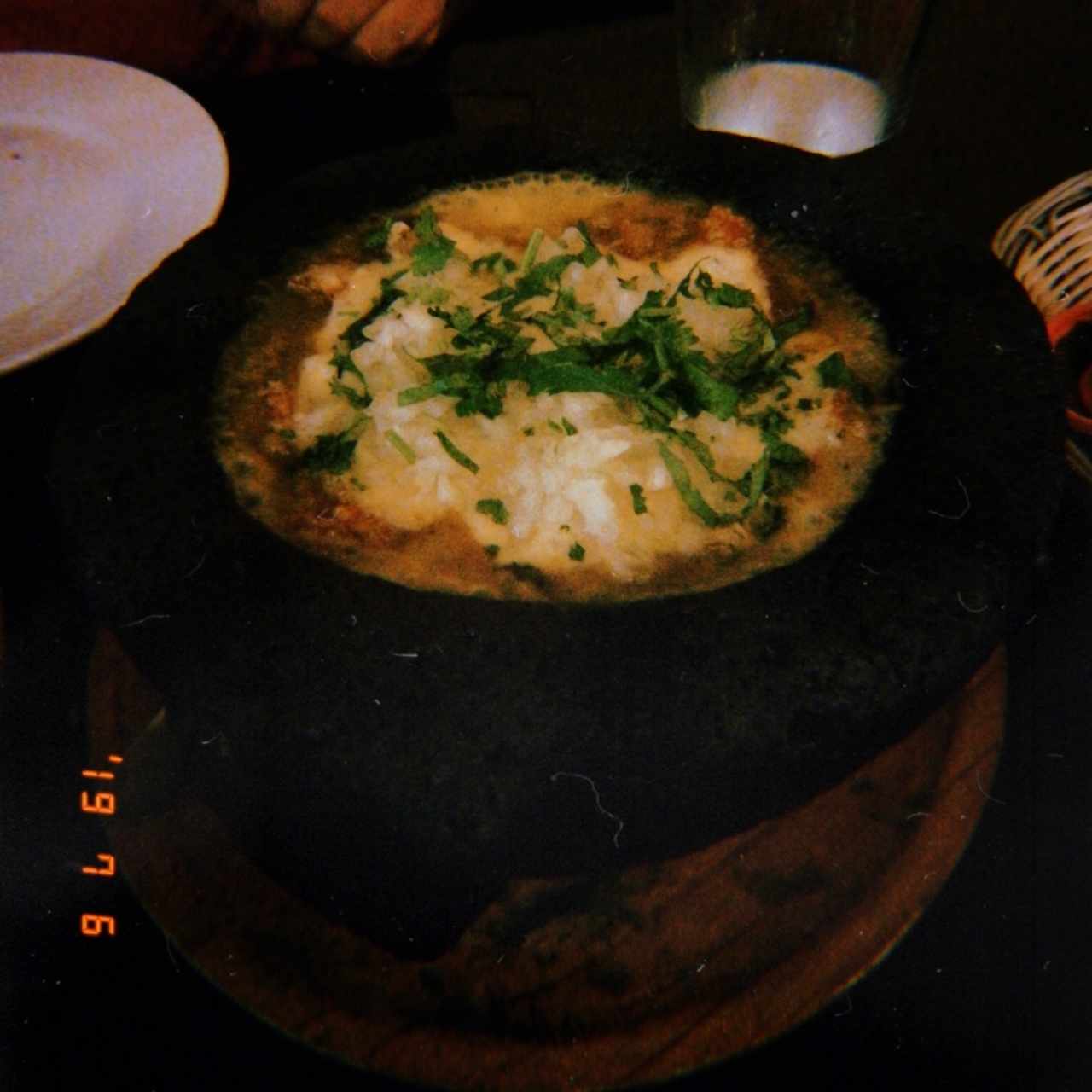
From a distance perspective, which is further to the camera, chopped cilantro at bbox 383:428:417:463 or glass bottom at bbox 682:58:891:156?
glass bottom at bbox 682:58:891:156

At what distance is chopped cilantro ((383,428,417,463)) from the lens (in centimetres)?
70

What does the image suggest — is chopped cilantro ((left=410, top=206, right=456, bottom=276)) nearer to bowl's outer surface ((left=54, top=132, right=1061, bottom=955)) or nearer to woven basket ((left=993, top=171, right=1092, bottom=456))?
bowl's outer surface ((left=54, top=132, right=1061, bottom=955))

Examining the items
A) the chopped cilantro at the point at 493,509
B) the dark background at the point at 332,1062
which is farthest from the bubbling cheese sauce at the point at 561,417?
the dark background at the point at 332,1062

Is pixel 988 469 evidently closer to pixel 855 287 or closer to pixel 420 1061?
pixel 855 287

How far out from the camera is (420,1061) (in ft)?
2.56

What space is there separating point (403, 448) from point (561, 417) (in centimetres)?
11

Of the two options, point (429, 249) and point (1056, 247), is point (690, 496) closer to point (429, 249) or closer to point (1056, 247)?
point (429, 249)

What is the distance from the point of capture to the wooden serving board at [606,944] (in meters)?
0.79

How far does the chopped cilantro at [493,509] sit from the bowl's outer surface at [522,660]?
9 cm

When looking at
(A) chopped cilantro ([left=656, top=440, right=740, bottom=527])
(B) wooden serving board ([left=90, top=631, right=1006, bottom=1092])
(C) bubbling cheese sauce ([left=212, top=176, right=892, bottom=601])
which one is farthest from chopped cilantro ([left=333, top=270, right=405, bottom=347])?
(B) wooden serving board ([left=90, top=631, right=1006, bottom=1092])

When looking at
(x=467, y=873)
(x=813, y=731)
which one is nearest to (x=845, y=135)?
(x=813, y=731)

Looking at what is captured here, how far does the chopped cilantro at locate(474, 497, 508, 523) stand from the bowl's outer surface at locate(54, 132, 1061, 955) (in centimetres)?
9

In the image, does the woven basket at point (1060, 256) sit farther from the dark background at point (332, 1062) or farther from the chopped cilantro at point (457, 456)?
the chopped cilantro at point (457, 456)

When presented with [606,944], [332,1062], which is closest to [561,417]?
[606,944]
